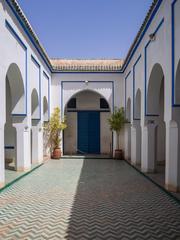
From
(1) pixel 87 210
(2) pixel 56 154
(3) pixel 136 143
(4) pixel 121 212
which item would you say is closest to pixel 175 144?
(4) pixel 121 212

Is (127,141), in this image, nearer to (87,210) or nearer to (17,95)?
(17,95)

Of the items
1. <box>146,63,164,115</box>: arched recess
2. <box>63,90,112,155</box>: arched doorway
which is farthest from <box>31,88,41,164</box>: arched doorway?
<box>63,90,112,155</box>: arched doorway

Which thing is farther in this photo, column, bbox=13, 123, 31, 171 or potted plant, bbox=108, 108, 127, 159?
potted plant, bbox=108, 108, 127, 159

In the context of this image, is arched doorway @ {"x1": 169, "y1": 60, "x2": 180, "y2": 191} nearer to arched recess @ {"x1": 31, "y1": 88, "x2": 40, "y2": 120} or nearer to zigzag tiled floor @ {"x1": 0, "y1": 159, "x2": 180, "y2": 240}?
zigzag tiled floor @ {"x1": 0, "y1": 159, "x2": 180, "y2": 240}

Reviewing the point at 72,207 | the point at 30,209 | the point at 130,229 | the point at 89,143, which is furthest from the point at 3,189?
the point at 89,143

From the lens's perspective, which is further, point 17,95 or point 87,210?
point 17,95

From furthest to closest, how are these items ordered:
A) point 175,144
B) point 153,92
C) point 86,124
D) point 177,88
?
point 86,124
point 153,92
point 175,144
point 177,88

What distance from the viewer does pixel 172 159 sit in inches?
258

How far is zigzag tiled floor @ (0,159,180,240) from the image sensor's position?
4.14 metres

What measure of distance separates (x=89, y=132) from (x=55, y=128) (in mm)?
3252

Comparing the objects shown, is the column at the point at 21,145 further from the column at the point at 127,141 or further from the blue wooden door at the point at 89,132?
the blue wooden door at the point at 89,132

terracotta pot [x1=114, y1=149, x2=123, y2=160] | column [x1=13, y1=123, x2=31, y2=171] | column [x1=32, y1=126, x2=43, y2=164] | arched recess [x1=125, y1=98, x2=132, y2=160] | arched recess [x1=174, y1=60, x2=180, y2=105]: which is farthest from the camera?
terracotta pot [x1=114, y1=149, x2=123, y2=160]

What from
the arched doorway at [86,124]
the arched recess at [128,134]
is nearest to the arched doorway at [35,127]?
the arched recess at [128,134]

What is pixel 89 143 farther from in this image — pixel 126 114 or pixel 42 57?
pixel 42 57
